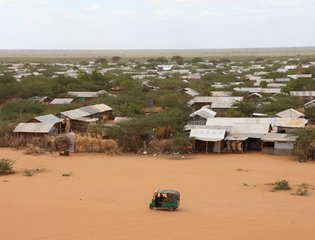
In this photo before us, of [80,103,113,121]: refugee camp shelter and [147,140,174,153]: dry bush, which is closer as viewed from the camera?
[147,140,174,153]: dry bush

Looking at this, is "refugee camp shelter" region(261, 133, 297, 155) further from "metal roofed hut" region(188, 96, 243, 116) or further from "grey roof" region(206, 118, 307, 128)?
"metal roofed hut" region(188, 96, 243, 116)

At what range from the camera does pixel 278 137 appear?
23703 mm

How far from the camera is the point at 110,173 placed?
64.7ft

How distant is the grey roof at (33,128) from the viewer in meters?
25.5

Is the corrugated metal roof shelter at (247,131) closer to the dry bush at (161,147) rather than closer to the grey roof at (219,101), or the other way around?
the dry bush at (161,147)

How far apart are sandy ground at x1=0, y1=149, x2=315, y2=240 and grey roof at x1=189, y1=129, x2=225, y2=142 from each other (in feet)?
3.61

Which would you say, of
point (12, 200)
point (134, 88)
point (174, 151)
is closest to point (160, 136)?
point (174, 151)

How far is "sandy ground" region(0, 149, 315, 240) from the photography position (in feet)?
40.4

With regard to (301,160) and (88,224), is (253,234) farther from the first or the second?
(301,160)

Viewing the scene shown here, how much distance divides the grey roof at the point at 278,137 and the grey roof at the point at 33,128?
37.0 ft

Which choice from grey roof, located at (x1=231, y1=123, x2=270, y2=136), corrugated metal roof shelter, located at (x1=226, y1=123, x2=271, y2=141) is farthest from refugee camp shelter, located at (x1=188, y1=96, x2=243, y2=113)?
corrugated metal roof shelter, located at (x1=226, y1=123, x2=271, y2=141)

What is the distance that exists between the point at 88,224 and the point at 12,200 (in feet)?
12.4

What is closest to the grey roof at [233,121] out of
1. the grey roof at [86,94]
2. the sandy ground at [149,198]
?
the sandy ground at [149,198]

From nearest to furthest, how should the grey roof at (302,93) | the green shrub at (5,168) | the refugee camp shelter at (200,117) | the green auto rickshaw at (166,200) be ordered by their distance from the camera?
the green auto rickshaw at (166,200) < the green shrub at (5,168) < the refugee camp shelter at (200,117) < the grey roof at (302,93)
